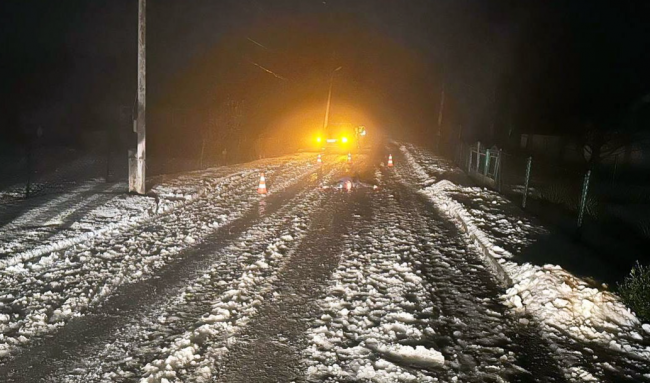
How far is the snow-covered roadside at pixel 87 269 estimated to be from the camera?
5.53m

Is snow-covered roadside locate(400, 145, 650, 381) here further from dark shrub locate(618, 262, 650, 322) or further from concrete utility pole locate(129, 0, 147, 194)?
concrete utility pole locate(129, 0, 147, 194)

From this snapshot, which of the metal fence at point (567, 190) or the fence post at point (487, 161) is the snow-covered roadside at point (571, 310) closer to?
the metal fence at point (567, 190)

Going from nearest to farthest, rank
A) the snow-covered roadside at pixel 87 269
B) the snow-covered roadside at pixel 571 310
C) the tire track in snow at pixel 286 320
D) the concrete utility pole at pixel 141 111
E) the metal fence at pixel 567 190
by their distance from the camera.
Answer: the tire track in snow at pixel 286 320
the snow-covered roadside at pixel 571 310
the snow-covered roadside at pixel 87 269
the concrete utility pole at pixel 141 111
the metal fence at pixel 567 190

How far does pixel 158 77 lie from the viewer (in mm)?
38375

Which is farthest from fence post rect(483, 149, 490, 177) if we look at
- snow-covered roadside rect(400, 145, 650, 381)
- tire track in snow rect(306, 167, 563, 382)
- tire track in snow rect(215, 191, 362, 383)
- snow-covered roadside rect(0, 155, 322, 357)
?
tire track in snow rect(215, 191, 362, 383)

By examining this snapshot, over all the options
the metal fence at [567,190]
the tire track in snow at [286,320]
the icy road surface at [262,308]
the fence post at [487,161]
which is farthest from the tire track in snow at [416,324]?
the fence post at [487,161]

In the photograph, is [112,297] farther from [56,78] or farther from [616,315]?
[56,78]

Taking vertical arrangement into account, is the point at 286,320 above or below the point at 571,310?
below

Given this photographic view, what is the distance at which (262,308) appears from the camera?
597 centimetres

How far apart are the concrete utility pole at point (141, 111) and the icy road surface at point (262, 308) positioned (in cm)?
256

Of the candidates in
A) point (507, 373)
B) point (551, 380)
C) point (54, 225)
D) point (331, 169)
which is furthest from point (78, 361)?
point (331, 169)

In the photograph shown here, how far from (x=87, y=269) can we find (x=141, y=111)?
244 inches

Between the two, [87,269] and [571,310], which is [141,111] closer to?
[87,269]

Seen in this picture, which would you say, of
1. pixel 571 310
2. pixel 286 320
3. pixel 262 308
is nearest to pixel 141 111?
pixel 262 308
